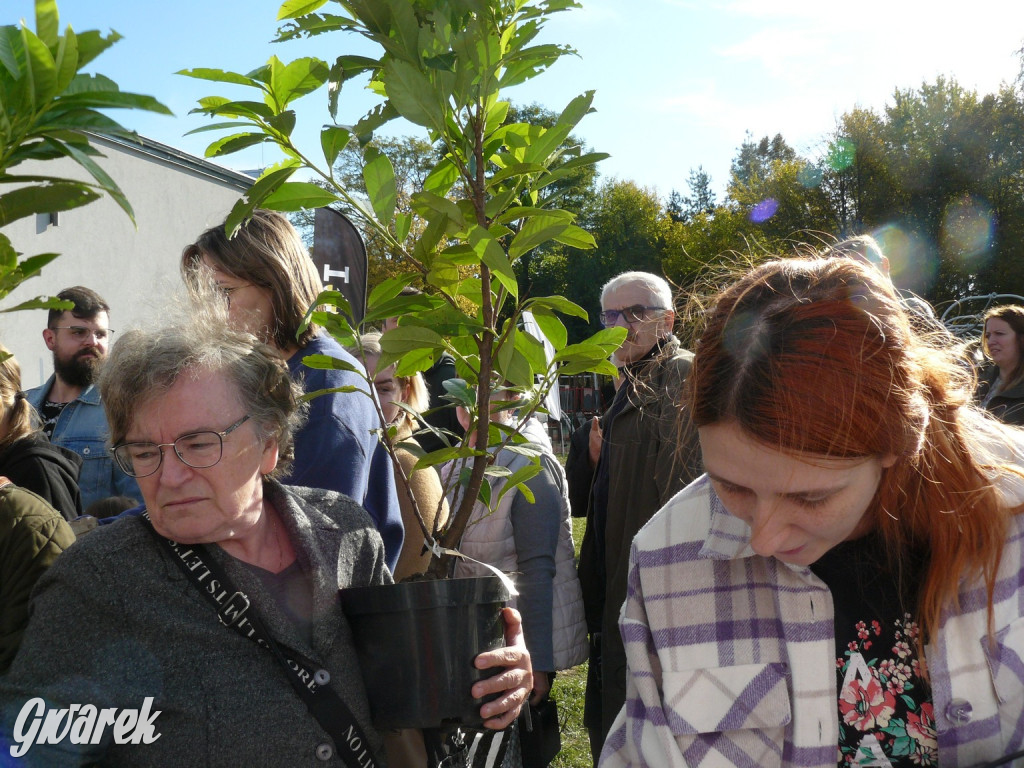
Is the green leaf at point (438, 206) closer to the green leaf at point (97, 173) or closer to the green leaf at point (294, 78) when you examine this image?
the green leaf at point (294, 78)

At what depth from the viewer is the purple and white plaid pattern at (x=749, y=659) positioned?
1.51m

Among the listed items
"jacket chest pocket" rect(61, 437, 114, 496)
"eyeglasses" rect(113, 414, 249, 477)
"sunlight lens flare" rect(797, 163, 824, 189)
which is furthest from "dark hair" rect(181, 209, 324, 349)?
"sunlight lens flare" rect(797, 163, 824, 189)

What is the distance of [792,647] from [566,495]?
6.61ft

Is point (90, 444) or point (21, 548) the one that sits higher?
point (21, 548)

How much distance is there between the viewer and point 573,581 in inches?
136

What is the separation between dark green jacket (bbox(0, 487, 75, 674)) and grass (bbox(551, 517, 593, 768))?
9.21 ft

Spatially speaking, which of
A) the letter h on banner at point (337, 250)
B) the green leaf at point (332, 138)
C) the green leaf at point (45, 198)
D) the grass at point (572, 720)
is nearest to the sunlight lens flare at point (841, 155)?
the grass at point (572, 720)

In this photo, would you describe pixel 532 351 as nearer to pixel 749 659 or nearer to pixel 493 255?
pixel 493 255

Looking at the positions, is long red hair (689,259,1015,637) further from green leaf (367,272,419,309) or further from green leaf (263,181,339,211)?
green leaf (263,181,339,211)

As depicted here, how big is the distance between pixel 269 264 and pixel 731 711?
1.55 m

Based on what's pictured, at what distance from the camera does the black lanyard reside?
1.62m

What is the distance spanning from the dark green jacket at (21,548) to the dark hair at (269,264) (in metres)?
0.70

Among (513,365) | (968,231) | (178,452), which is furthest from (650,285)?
(968,231)

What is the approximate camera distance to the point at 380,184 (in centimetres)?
151
